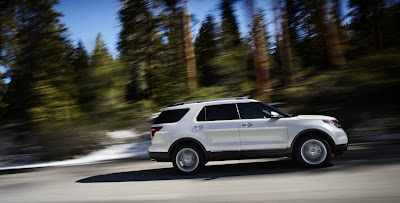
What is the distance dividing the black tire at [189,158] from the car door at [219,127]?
0.32 meters

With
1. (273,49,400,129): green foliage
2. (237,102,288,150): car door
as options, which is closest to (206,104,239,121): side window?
(237,102,288,150): car door

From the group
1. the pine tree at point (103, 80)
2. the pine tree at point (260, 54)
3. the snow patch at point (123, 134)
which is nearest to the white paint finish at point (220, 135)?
the snow patch at point (123, 134)

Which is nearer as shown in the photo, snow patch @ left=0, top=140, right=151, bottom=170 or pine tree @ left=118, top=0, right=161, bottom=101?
snow patch @ left=0, top=140, right=151, bottom=170

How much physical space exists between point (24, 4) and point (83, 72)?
367cm

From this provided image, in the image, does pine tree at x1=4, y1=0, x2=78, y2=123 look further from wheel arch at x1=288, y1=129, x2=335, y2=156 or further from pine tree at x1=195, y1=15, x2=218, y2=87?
wheel arch at x1=288, y1=129, x2=335, y2=156

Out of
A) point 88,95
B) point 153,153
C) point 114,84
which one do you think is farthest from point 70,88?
point 153,153

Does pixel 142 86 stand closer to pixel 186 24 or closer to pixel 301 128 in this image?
pixel 186 24

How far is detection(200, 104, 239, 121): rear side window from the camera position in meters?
7.82

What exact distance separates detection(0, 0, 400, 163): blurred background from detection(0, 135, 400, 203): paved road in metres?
3.34

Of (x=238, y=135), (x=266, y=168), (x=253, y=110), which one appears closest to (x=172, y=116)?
(x=238, y=135)

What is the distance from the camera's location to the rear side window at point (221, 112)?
782cm

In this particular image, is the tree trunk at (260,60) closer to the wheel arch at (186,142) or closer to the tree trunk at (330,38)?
the tree trunk at (330,38)

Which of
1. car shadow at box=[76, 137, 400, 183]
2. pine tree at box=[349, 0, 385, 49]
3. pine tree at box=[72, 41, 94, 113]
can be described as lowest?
car shadow at box=[76, 137, 400, 183]

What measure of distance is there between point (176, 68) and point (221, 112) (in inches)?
350
